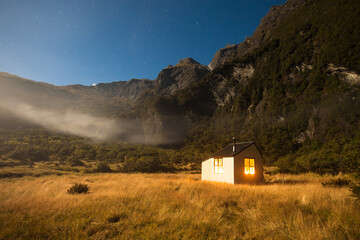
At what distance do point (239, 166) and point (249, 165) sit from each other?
1.57m

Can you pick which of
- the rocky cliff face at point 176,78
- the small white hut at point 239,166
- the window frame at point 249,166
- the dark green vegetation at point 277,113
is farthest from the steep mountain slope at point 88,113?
the window frame at point 249,166

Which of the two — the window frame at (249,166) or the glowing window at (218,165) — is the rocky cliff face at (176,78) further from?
the window frame at (249,166)

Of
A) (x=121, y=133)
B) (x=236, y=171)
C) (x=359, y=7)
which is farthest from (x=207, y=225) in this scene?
(x=121, y=133)

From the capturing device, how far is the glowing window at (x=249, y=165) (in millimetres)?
17419

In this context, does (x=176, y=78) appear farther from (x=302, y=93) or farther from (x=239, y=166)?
(x=239, y=166)

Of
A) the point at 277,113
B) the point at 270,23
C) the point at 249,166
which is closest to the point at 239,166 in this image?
the point at 249,166

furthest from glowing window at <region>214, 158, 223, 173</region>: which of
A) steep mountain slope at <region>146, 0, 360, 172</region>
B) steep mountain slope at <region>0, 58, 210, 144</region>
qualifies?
steep mountain slope at <region>0, 58, 210, 144</region>

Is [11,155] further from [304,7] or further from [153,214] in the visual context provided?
[304,7]

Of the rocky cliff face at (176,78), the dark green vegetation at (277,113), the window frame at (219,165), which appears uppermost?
the rocky cliff face at (176,78)

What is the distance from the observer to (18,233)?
366 centimetres

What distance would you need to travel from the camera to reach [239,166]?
16969 mm

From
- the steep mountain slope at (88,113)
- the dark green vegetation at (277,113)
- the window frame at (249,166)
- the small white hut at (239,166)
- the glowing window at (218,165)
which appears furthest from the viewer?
the steep mountain slope at (88,113)

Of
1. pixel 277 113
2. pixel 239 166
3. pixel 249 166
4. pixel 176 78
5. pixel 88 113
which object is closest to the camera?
pixel 239 166

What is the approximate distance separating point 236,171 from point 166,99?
10175 cm
